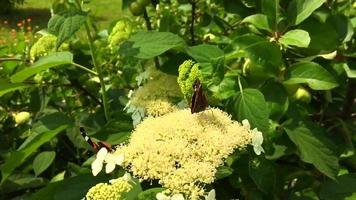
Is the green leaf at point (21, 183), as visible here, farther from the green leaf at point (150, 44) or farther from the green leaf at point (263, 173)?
the green leaf at point (263, 173)

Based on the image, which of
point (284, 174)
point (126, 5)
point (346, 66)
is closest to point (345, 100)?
point (346, 66)

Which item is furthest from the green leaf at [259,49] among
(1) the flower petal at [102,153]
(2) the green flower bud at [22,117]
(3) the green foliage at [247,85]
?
(2) the green flower bud at [22,117]

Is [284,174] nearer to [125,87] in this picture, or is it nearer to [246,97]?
[246,97]

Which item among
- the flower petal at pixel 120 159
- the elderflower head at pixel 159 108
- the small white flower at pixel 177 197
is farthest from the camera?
the elderflower head at pixel 159 108

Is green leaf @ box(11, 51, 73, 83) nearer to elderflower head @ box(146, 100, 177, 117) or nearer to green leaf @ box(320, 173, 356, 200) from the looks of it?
elderflower head @ box(146, 100, 177, 117)

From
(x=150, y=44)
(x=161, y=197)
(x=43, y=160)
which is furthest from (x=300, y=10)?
(x=43, y=160)

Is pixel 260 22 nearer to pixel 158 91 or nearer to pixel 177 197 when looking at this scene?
pixel 158 91

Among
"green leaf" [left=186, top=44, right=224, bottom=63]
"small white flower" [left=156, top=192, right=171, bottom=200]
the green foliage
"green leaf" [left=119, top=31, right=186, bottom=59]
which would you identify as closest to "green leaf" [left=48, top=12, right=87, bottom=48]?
the green foliage
